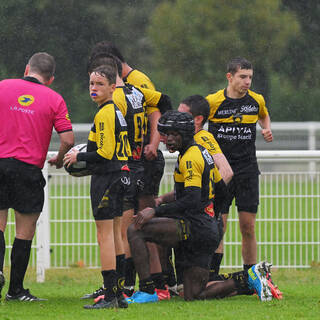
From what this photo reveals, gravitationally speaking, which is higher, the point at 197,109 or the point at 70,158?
the point at 197,109

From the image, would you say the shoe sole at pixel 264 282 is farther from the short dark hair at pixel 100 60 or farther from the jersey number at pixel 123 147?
the short dark hair at pixel 100 60

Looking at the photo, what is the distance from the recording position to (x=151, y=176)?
24.0 feet

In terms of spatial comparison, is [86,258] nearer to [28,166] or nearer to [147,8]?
[28,166]

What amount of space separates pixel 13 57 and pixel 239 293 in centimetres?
2105

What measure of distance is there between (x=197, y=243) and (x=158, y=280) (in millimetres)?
541

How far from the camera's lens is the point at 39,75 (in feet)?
22.8

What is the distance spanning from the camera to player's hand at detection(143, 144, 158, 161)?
284 inches

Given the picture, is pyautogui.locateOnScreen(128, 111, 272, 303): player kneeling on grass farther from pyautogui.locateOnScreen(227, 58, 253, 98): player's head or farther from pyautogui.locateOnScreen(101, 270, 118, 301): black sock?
pyautogui.locateOnScreen(227, 58, 253, 98): player's head

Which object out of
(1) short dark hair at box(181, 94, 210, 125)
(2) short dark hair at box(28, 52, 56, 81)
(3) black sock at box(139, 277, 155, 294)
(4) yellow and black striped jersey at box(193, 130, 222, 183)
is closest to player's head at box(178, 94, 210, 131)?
(1) short dark hair at box(181, 94, 210, 125)

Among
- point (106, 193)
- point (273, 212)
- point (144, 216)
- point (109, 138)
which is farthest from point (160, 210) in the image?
point (273, 212)

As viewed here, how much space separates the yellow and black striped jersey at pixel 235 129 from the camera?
7.68 m

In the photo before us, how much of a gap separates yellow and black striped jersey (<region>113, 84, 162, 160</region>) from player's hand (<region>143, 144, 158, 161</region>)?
2.7 inches

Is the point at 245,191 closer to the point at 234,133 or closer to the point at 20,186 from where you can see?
the point at 234,133

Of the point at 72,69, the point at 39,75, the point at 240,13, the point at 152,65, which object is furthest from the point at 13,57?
the point at 39,75
